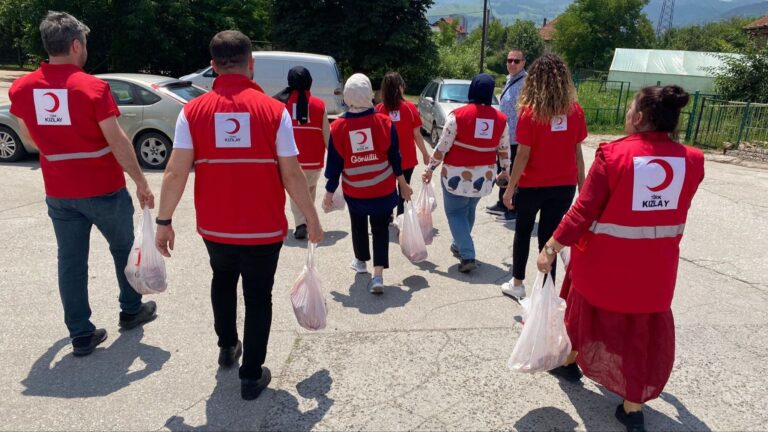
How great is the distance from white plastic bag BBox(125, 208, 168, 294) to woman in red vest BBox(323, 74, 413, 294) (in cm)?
158

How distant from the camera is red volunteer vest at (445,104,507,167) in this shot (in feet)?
16.3

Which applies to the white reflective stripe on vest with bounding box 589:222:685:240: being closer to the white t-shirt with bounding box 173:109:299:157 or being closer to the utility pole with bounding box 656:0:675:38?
the white t-shirt with bounding box 173:109:299:157

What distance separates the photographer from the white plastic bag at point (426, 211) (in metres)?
5.40

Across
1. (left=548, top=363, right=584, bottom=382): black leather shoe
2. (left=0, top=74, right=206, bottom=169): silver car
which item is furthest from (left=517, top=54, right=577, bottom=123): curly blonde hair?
(left=0, top=74, right=206, bottom=169): silver car

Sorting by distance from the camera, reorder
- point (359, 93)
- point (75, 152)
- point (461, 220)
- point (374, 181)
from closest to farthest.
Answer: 1. point (75, 152)
2. point (359, 93)
3. point (374, 181)
4. point (461, 220)

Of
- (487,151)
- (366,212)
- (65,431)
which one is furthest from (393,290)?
(65,431)

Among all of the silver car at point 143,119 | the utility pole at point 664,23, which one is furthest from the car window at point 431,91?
the utility pole at point 664,23

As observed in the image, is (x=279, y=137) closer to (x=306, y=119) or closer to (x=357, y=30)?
(x=306, y=119)

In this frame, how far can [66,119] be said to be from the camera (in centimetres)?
333

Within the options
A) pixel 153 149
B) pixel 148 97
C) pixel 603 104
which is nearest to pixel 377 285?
pixel 153 149

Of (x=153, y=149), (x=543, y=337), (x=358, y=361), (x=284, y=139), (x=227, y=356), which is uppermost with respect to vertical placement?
(x=284, y=139)

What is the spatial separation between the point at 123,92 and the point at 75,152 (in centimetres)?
674

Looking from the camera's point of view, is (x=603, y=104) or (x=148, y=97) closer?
(x=148, y=97)

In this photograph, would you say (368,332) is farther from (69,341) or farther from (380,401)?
(69,341)
